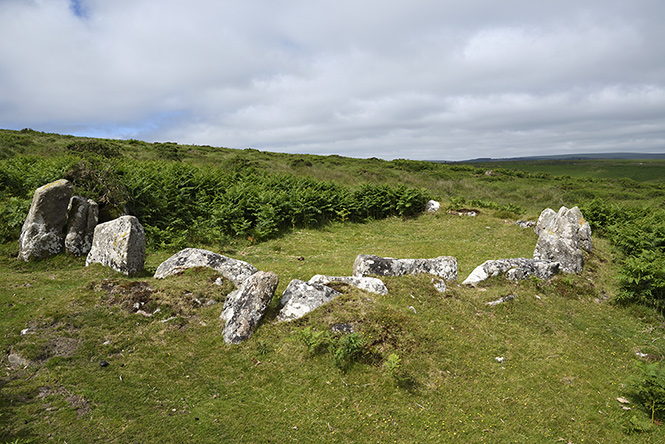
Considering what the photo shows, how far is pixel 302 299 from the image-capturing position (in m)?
8.82

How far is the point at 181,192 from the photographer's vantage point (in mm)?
21031

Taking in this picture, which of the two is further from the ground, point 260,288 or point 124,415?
point 260,288

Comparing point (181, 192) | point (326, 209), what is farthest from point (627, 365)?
point (181, 192)

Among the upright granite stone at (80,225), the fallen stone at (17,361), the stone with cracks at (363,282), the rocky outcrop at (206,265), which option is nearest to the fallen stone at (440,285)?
the stone with cracks at (363,282)

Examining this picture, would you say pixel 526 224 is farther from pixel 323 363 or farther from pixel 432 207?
pixel 323 363

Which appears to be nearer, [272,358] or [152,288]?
→ [272,358]

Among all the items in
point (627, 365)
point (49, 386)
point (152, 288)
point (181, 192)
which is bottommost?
point (627, 365)

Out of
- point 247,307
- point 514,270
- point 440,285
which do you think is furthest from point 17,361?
point 514,270

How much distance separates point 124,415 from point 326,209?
19.5 meters

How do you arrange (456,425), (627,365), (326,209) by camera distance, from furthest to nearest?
(326,209)
(627,365)
(456,425)

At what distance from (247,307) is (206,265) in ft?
11.9

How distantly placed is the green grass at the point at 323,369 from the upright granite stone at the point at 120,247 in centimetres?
92

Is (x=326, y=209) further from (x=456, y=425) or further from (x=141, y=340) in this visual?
(x=456, y=425)

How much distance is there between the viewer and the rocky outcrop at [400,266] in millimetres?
10780
